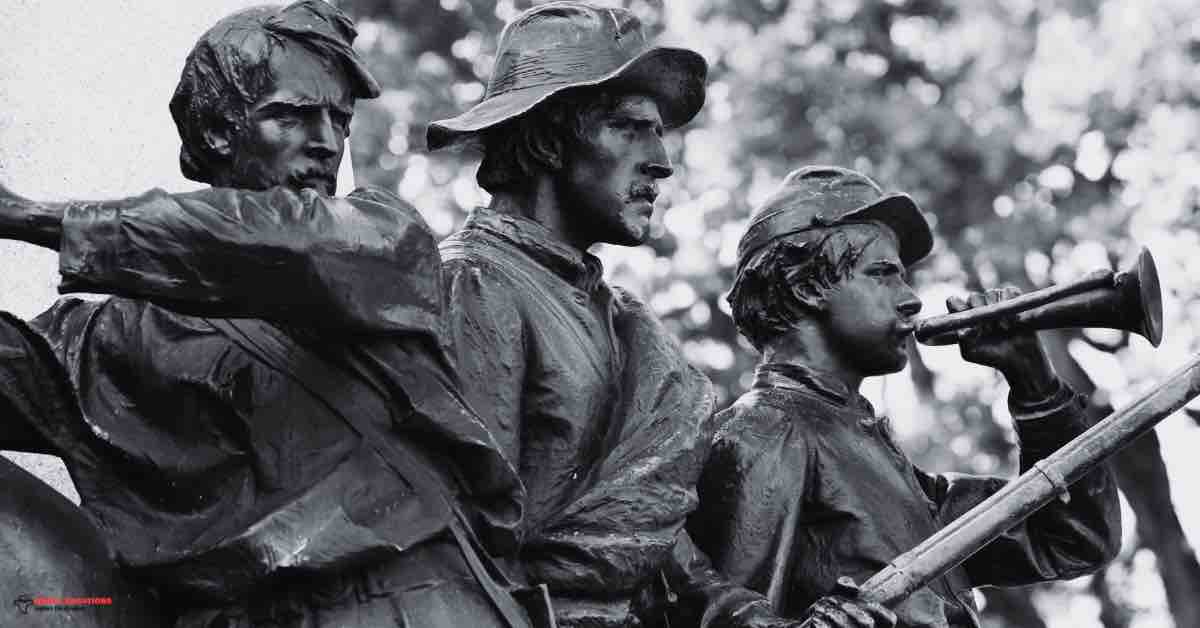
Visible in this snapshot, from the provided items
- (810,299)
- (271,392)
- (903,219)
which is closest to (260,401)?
(271,392)

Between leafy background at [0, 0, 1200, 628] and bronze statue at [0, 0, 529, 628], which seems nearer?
bronze statue at [0, 0, 529, 628]

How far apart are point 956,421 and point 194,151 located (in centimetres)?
839

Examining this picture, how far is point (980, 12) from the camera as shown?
536 inches

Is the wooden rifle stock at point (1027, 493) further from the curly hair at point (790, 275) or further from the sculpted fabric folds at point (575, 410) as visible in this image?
the curly hair at point (790, 275)

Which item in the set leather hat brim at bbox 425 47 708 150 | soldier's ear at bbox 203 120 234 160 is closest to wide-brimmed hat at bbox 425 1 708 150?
leather hat brim at bbox 425 47 708 150

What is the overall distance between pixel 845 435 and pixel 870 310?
13.8 inches

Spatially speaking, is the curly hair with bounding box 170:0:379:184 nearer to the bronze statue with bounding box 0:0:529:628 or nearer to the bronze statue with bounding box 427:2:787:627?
the bronze statue with bounding box 0:0:529:628

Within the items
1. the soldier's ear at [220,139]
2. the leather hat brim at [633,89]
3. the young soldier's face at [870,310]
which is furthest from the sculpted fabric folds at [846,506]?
the soldier's ear at [220,139]

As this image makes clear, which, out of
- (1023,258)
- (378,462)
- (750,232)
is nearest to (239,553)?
(378,462)

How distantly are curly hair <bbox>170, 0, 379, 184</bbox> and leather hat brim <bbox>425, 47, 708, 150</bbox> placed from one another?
582mm

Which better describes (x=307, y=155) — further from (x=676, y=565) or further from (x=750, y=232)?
(x=750, y=232)

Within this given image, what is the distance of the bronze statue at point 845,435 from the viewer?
648 cm

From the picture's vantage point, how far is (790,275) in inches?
273

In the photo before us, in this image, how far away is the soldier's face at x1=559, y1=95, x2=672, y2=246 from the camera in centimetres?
600
